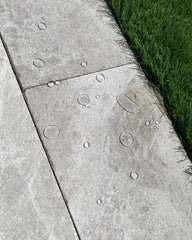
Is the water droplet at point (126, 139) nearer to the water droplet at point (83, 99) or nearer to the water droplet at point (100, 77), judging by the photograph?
the water droplet at point (83, 99)

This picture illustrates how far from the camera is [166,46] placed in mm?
2373

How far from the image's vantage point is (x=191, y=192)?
184cm

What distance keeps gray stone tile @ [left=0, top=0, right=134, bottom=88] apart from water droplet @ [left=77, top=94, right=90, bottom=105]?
193mm

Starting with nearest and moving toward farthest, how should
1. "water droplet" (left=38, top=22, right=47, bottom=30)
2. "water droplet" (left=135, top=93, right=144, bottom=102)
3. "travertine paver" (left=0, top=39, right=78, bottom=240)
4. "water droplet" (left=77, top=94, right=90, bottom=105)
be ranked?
"travertine paver" (left=0, top=39, right=78, bottom=240) < "water droplet" (left=77, top=94, right=90, bottom=105) < "water droplet" (left=135, top=93, right=144, bottom=102) < "water droplet" (left=38, top=22, right=47, bottom=30)

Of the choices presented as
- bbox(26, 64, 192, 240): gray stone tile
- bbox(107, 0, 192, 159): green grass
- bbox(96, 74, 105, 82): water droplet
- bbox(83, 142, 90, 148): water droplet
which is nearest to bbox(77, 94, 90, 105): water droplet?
bbox(26, 64, 192, 240): gray stone tile

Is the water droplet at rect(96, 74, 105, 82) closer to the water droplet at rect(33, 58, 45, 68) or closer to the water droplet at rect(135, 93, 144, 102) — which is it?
the water droplet at rect(135, 93, 144, 102)

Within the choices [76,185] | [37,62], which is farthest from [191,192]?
[37,62]

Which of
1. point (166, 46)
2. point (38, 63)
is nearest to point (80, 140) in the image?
point (38, 63)

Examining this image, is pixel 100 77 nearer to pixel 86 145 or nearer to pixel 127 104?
pixel 127 104

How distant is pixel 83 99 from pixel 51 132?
359 mm

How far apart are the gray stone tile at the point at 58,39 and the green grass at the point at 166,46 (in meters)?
0.13

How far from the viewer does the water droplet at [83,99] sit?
197cm

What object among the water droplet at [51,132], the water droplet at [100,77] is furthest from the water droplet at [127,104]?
the water droplet at [51,132]

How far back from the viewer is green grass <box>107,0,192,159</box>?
2094mm
